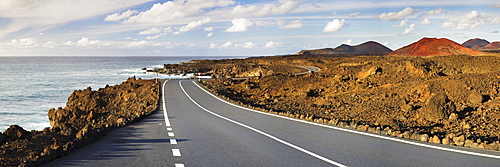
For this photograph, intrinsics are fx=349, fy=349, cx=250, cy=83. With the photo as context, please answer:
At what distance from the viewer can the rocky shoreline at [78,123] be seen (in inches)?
370

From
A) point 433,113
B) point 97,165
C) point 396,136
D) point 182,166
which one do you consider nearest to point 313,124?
point 396,136

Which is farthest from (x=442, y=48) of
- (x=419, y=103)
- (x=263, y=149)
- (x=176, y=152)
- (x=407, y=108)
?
(x=176, y=152)

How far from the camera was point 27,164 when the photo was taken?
306 inches

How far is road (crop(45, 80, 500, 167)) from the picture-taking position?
27.0ft

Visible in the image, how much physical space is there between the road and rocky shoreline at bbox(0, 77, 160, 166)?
43 cm

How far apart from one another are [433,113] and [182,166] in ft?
42.8

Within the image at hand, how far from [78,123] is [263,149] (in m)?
25.1

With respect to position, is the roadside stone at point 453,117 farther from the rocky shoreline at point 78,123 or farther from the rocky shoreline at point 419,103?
the rocky shoreline at point 78,123

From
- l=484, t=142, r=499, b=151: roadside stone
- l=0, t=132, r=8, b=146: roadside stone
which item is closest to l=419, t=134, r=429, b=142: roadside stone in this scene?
A: l=484, t=142, r=499, b=151: roadside stone

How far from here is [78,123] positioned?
29.8m

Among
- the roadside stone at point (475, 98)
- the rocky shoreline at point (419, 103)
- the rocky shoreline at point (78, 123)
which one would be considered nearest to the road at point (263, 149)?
the rocky shoreline at point (78, 123)

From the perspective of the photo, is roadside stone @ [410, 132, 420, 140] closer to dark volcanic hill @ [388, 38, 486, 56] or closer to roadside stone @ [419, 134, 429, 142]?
roadside stone @ [419, 134, 429, 142]

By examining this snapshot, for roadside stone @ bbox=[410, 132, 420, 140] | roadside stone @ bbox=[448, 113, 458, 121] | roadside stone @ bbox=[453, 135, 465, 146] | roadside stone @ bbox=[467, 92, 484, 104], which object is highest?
roadside stone @ bbox=[467, 92, 484, 104]

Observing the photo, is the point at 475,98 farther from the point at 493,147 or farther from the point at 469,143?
the point at 493,147
